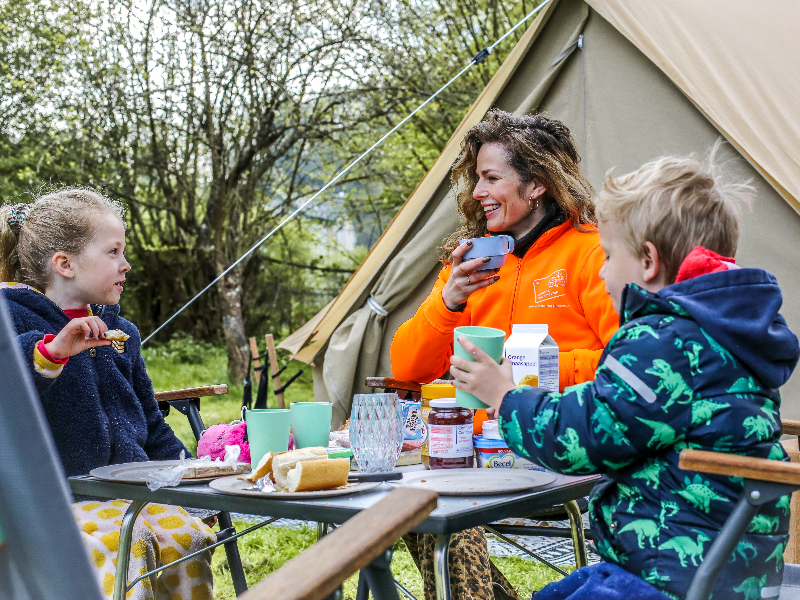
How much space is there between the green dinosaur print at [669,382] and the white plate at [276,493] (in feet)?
1.62

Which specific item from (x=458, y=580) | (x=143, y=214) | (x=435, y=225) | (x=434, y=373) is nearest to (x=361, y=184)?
(x=143, y=214)

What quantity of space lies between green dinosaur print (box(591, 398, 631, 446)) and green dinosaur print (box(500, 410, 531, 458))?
5.5 inches

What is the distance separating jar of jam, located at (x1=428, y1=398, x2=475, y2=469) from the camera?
4.99ft

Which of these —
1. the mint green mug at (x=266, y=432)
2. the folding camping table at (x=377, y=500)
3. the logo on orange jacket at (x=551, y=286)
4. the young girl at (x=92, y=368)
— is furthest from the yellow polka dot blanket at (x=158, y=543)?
the logo on orange jacket at (x=551, y=286)

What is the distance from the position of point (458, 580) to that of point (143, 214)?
938 cm

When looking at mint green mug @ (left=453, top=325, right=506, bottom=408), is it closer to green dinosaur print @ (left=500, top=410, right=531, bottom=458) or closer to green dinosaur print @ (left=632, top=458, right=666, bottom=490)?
green dinosaur print @ (left=500, top=410, right=531, bottom=458)

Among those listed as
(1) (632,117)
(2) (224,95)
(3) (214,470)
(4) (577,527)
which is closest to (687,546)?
(4) (577,527)

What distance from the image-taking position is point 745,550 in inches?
49.1

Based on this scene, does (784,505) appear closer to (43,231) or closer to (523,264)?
(523,264)

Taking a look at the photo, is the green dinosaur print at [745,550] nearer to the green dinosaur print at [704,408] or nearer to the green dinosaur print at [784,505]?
the green dinosaur print at [784,505]

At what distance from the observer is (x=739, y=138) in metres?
3.36

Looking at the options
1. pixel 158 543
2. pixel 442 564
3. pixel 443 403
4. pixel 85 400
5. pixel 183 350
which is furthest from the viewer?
pixel 183 350

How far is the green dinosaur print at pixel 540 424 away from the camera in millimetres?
1291

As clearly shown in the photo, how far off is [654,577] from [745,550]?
151 millimetres
